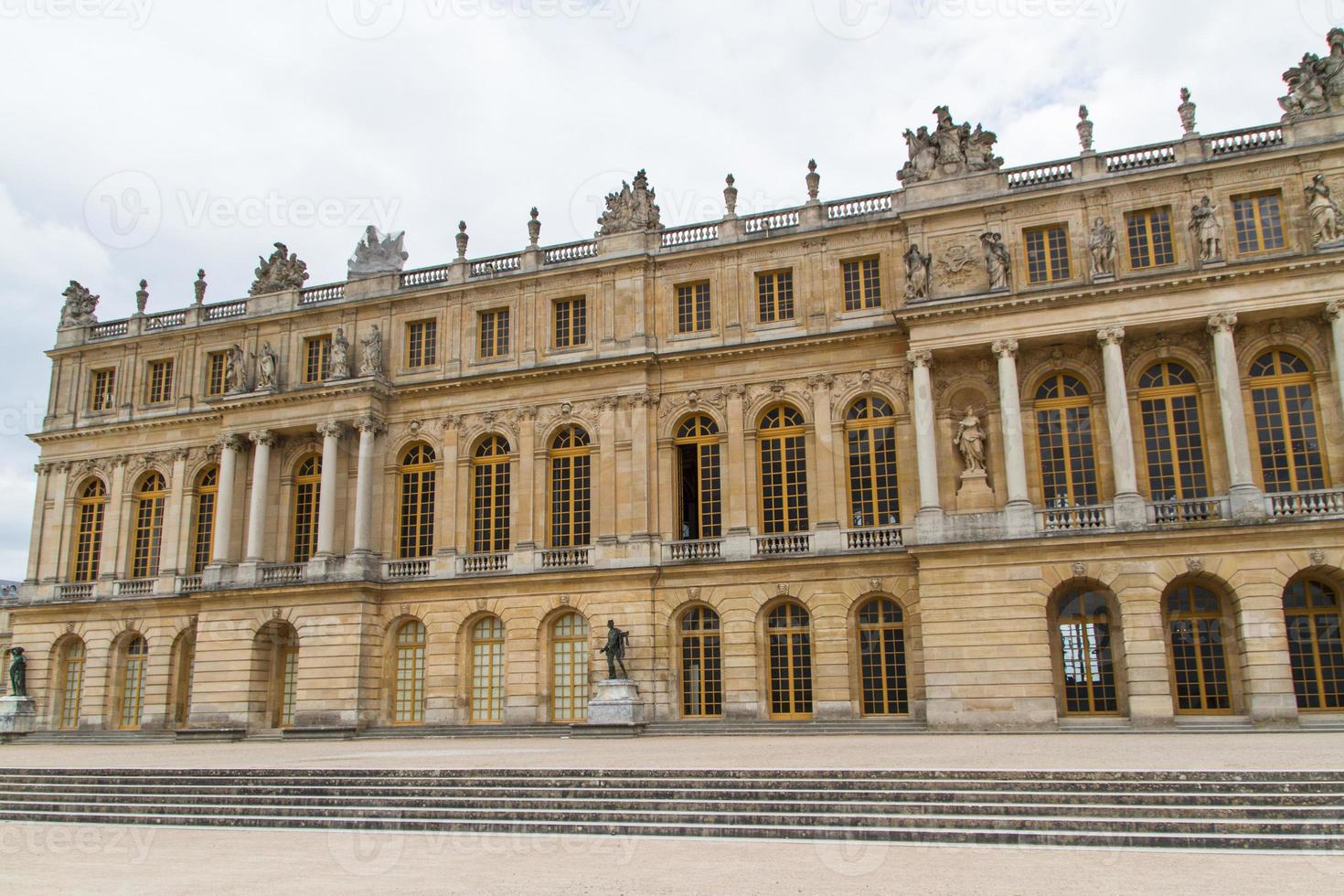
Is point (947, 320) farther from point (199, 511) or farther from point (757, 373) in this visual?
point (199, 511)

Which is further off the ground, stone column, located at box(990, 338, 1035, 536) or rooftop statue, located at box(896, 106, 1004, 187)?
rooftop statue, located at box(896, 106, 1004, 187)

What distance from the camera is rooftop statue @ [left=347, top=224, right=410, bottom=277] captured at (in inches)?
1481

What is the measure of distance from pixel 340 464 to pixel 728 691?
591 inches

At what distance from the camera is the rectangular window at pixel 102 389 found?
40688 mm

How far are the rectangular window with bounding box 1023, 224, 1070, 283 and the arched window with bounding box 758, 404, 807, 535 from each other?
7.68 metres

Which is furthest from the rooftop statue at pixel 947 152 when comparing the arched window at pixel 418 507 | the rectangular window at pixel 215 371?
the rectangular window at pixel 215 371

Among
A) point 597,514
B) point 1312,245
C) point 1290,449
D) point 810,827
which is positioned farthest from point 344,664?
point 1312,245

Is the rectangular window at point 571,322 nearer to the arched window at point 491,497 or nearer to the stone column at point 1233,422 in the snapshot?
the arched window at point 491,497

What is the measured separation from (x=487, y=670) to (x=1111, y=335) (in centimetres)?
2042

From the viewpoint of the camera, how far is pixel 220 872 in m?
11.9

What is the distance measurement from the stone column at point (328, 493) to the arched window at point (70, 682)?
11318 mm

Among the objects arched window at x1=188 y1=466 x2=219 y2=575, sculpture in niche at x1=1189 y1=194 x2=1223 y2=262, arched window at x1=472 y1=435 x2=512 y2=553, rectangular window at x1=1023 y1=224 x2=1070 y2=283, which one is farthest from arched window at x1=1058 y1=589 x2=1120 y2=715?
arched window at x1=188 y1=466 x2=219 y2=575

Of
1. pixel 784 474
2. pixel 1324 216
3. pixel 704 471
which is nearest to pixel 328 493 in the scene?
pixel 704 471

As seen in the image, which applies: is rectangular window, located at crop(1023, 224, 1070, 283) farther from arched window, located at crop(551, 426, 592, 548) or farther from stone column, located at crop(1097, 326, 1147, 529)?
arched window, located at crop(551, 426, 592, 548)
